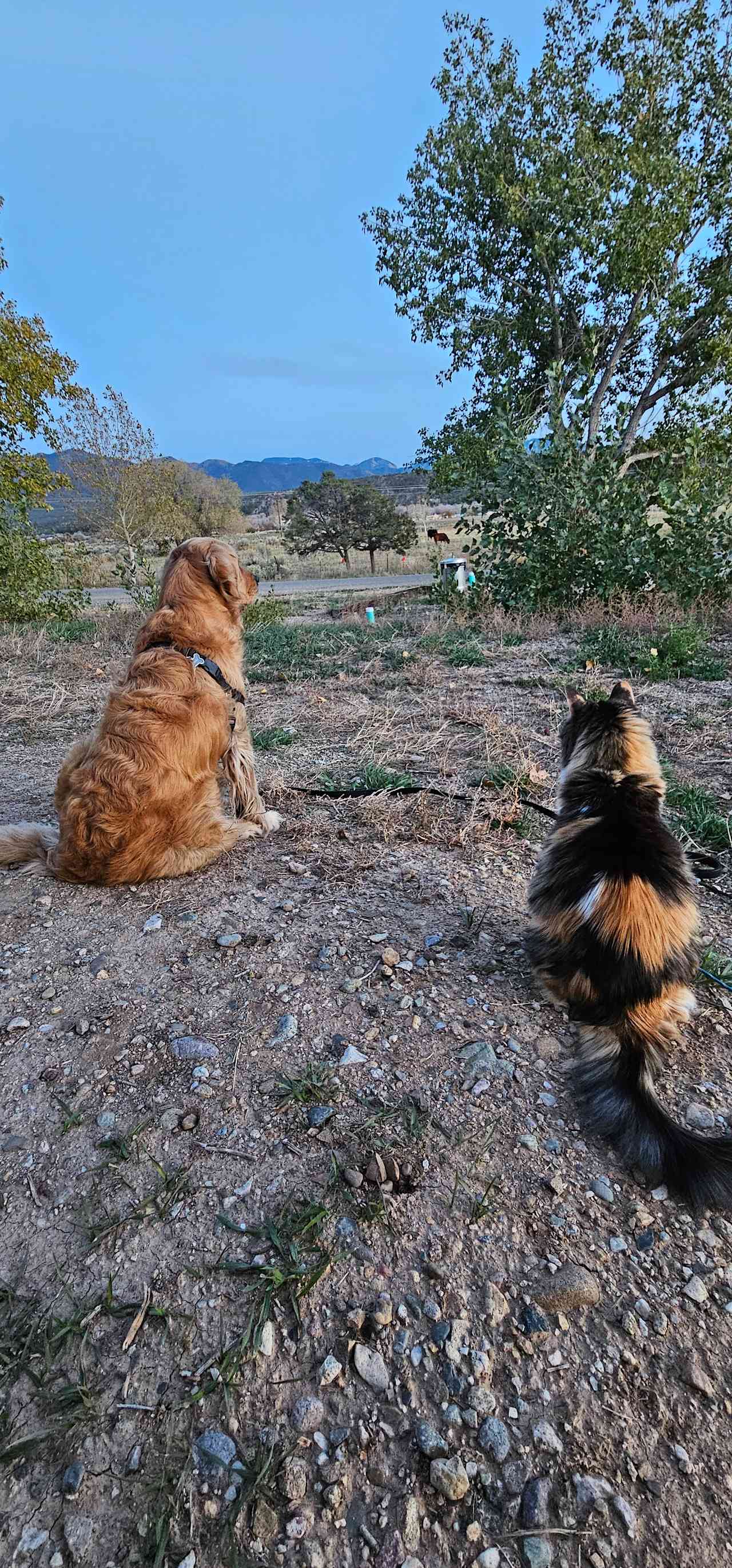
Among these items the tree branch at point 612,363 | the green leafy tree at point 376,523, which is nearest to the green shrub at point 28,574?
the tree branch at point 612,363

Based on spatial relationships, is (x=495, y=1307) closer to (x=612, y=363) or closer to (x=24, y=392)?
(x=24, y=392)

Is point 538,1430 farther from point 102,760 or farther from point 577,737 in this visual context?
point 102,760

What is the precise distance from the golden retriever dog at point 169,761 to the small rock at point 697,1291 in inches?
105

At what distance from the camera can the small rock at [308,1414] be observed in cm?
131

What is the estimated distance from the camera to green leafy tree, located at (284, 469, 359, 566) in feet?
108

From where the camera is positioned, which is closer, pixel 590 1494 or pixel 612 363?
pixel 590 1494

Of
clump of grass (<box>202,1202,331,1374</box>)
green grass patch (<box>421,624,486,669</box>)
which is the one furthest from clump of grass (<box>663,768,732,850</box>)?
green grass patch (<box>421,624,486,669</box>)

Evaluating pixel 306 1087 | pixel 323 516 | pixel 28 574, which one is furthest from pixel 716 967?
pixel 323 516

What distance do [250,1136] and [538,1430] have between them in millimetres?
982

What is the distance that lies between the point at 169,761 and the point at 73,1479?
2466 mm

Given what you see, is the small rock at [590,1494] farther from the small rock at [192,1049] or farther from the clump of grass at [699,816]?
the clump of grass at [699,816]

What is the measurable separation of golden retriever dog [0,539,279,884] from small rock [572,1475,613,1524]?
2717 mm

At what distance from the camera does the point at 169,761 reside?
3.19 metres

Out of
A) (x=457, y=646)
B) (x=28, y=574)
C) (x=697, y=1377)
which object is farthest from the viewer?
(x=28, y=574)
